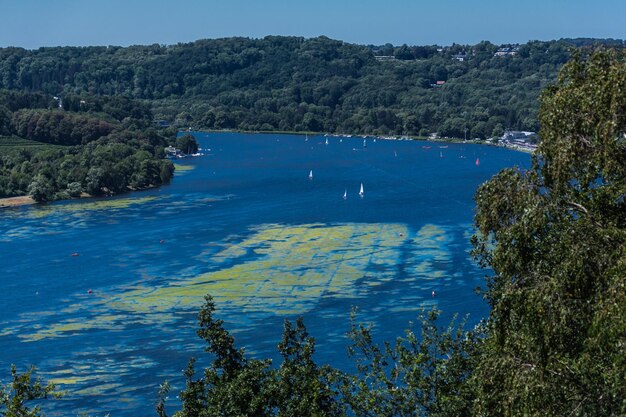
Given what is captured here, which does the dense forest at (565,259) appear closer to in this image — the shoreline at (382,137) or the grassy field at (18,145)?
the grassy field at (18,145)

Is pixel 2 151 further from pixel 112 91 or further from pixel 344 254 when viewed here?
pixel 112 91

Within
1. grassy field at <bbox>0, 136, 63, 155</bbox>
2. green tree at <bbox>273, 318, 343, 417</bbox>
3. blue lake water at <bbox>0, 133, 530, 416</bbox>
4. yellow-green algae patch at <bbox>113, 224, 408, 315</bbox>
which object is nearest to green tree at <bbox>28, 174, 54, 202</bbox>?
blue lake water at <bbox>0, 133, 530, 416</bbox>

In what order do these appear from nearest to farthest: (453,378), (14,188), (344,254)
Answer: (453,378) → (344,254) → (14,188)

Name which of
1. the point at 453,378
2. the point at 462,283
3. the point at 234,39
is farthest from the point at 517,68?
the point at 453,378

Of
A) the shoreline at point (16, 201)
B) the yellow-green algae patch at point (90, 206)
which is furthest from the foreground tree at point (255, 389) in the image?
the shoreline at point (16, 201)

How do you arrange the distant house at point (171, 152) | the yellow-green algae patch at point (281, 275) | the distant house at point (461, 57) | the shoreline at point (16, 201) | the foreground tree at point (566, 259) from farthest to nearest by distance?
the distant house at point (461, 57), the distant house at point (171, 152), the shoreline at point (16, 201), the yellow-green algae patch at point (281, 275), the foreground tree at point (566, 259)

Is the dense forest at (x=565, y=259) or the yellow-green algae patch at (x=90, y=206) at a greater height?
the dense forest at (x=565, y=259)
